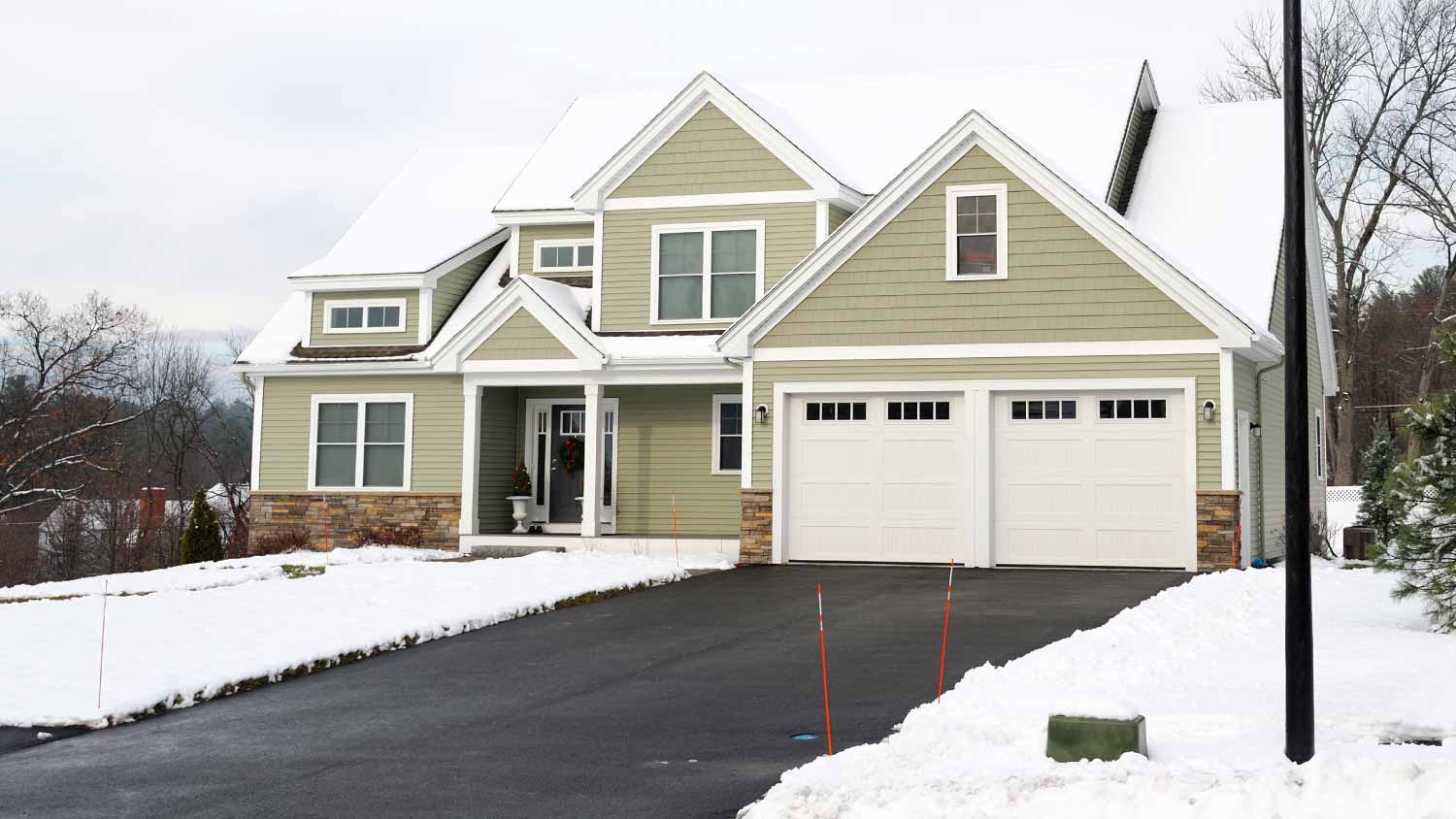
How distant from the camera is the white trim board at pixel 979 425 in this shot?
17188 mm

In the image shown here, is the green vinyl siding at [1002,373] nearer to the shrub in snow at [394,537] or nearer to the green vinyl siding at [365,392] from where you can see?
the green vinyl siding at [365,392]

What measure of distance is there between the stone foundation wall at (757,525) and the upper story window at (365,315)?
834 cm

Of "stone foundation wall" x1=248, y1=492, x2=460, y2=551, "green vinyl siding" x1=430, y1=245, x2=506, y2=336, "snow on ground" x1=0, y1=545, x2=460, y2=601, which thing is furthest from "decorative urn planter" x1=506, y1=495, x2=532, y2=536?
"green vinyl siding" x1=430, y1=245, x2=506, y2=336

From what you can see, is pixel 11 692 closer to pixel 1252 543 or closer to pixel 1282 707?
pixel 1282 707

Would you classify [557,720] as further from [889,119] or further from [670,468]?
[889,119]

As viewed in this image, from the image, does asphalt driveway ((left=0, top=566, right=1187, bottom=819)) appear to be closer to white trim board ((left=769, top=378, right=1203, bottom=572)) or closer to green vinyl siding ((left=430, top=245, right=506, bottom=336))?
white trim board ((left=769, top=378, right=1203, bottom=572))

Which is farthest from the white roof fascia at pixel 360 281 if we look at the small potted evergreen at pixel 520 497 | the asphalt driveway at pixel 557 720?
the asphalt driveway at pixel 557 720

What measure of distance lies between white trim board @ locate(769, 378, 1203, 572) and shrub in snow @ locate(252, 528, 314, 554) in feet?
29.4

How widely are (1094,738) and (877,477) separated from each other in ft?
40.3

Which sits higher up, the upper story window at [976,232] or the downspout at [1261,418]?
the upper story window at [976,232]

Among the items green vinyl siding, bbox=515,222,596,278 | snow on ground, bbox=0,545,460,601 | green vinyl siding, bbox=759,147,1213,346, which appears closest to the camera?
snow on ground, bbox=0,545,460,601

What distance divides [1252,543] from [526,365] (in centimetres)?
1122

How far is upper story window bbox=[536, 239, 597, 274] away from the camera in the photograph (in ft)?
77.9

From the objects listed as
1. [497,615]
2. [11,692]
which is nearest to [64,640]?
[11,692]
